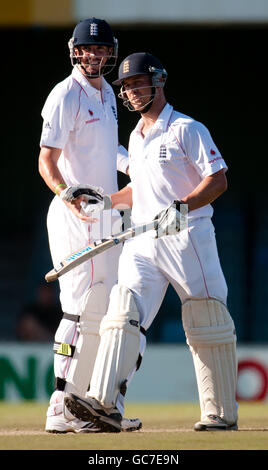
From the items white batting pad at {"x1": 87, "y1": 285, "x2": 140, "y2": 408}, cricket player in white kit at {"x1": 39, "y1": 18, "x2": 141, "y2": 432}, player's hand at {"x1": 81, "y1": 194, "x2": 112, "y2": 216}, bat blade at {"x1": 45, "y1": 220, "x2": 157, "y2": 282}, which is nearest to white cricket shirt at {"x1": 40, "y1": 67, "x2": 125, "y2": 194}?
cricket player in white kit at {"x1": 39, "y1": 18, "x2": 141, "y2": 432}

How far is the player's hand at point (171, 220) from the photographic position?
17.7 ft

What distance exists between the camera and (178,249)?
18.3 ft

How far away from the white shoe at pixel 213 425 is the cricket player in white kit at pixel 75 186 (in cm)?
34

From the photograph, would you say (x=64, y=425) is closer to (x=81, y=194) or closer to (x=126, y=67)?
(x=81, y=194)

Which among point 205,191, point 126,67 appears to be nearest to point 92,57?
point 126,67

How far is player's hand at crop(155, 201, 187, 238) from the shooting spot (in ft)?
17.7

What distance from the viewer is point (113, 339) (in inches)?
213

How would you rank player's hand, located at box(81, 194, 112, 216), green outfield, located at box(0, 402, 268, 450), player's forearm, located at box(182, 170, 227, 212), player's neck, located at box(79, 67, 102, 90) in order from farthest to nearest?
player's neck, located at box(79, 67, 102, 90), player's hand, located at box(81, 194, 112, 216), player's forearm, located at box(182, 170, 227, 212), green outfield, located at box(0, 402, 268, 450)

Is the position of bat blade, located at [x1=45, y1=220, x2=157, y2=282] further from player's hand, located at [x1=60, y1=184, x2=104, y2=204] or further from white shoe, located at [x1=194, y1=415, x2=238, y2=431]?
white shoe, located at [x1=194, y1=415, x2=238, y2=431]

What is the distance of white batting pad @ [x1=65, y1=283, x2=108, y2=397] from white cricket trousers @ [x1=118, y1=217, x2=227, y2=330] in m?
0.25

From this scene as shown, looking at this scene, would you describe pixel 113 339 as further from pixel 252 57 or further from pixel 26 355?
pixel 252 57

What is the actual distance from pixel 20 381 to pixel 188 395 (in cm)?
147

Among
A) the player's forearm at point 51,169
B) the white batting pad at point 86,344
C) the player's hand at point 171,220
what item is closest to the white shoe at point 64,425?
the white batting pad at point 86,344
